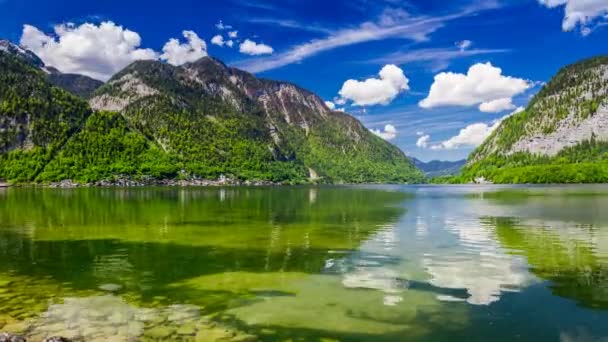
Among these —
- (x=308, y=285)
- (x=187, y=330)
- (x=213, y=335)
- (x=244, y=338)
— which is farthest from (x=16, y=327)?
(x=308, y=285)

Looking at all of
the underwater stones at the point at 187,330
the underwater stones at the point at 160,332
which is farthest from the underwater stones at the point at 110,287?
the underwater stones at the point at 187,330

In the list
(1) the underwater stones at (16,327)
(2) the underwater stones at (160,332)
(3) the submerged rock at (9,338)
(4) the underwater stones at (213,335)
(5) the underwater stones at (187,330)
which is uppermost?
(3) the submerged rock at (9,338)

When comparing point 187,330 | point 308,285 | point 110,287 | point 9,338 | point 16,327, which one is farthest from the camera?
point 308,285

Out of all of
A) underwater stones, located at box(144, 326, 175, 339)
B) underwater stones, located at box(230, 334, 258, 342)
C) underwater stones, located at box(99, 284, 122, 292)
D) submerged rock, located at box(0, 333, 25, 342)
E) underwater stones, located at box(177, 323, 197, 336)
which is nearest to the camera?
submerged rock, located at box(0, 333, 25, 342)

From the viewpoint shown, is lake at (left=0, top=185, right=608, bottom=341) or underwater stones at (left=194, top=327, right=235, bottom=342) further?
lake at (left=0, top=185, right=608, bottom=341)

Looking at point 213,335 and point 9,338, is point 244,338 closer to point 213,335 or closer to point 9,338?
point 213,335

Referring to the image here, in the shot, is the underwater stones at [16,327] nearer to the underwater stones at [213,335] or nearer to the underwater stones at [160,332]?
the underwater stones at [160,332]

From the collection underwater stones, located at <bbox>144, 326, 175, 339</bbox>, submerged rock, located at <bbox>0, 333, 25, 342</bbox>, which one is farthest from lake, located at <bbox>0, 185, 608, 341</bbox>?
submerged rock, located at <bbox>0, 333, 25, 342</bbox>

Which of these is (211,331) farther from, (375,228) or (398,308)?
(375,228)

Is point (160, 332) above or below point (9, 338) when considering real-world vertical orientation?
below

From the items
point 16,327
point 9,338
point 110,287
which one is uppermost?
point 9,338

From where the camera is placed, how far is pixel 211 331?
63.3 feet

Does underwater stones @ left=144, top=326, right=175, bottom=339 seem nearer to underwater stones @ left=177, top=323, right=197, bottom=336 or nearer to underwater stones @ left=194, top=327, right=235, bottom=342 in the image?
underwater stones @ left=177, top=323, right=197, bottom=336

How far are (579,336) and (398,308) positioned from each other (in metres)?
7.69
